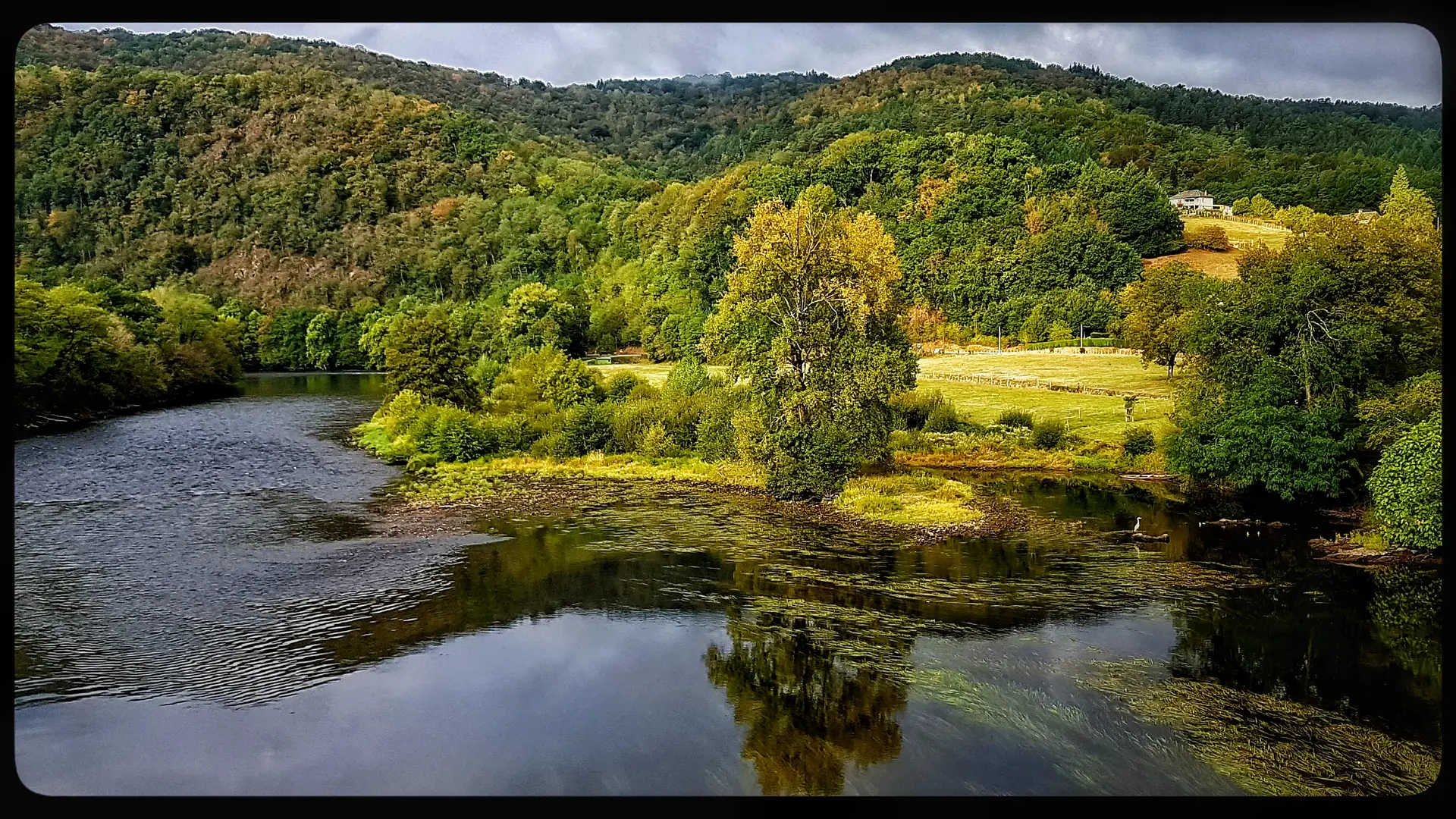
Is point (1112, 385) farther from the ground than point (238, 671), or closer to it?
farther from the ground

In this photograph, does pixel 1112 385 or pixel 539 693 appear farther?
pixel 1112 385

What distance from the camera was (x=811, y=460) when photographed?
1244cm

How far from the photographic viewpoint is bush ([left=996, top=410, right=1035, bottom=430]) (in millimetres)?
16203

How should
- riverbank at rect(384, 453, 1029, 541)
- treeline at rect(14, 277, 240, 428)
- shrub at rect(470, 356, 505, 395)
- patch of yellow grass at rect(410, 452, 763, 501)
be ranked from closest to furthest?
riverbank at rect(384, 453, 1029, 541)
patch of yellow grass at rect(410, 452, 763, 501)
treeline at rect(14, 277, 240, 428)
shrub at rect(470, 356, 505, 395)

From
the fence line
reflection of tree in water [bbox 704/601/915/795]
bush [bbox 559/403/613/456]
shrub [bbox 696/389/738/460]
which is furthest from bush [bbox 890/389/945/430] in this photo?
reflection of tree in water [bbox 704/601/915/795]

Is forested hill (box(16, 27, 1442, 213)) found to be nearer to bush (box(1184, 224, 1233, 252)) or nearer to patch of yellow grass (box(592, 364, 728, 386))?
bush (box(1184, 224, 1233, 252))

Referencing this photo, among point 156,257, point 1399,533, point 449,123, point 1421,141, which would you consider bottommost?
point 1399,533

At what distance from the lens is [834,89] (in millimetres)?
45094

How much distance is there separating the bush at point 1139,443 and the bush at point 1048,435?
3.53 ft

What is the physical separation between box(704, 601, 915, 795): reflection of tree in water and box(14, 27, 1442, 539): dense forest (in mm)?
4777

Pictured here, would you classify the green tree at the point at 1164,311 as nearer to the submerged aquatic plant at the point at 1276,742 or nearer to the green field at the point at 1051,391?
the green field at the point at 1051,391

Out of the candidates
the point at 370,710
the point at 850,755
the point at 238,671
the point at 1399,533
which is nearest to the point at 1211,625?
the point at 1399,533

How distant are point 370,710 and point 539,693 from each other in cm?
111
